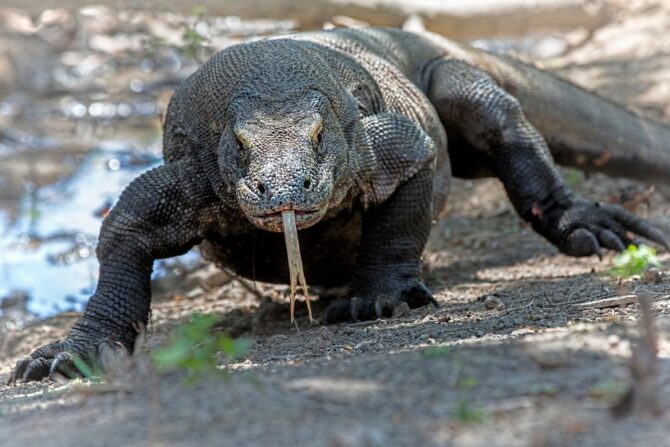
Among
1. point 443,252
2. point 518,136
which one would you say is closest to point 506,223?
point 443,252

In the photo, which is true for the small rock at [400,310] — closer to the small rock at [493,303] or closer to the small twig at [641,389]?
the small rock at [493,303]

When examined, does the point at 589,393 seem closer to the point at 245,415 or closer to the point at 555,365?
the point at 555,365

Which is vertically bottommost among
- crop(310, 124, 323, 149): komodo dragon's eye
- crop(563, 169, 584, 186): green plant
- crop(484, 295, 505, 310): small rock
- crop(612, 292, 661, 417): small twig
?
crop(563, 169, 584, 186): green plant

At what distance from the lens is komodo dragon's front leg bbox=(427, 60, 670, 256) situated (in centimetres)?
688

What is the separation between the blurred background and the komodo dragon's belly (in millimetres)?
2171

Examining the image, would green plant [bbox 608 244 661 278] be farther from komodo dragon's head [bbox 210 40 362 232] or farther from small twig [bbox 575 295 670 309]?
komodo dragon's head [bbox 210 40 362 232]

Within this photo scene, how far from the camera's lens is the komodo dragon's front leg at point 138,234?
5344 mm

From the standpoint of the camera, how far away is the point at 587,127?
7855 mm

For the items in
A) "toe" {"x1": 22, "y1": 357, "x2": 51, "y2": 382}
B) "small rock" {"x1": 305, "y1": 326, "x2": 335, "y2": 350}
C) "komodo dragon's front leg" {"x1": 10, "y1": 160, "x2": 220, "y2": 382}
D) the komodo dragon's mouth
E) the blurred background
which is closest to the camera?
the komodo dragon's mouth

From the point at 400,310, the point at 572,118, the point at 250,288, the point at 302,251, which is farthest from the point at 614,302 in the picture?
the point at 572,118

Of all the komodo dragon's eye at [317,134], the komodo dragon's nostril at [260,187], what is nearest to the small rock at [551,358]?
the komodo dragon's nostril at [260,187]

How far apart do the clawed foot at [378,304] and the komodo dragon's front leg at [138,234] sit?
2.49 feet

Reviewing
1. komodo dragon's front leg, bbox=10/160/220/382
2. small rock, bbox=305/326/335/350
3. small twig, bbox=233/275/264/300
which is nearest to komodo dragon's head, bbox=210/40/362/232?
komodo dragon's front leg, bbox=10/160/220/382

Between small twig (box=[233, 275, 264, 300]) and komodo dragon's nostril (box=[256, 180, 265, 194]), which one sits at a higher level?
komodo dragon's nostril (box=[256, 180, 265, 194])
